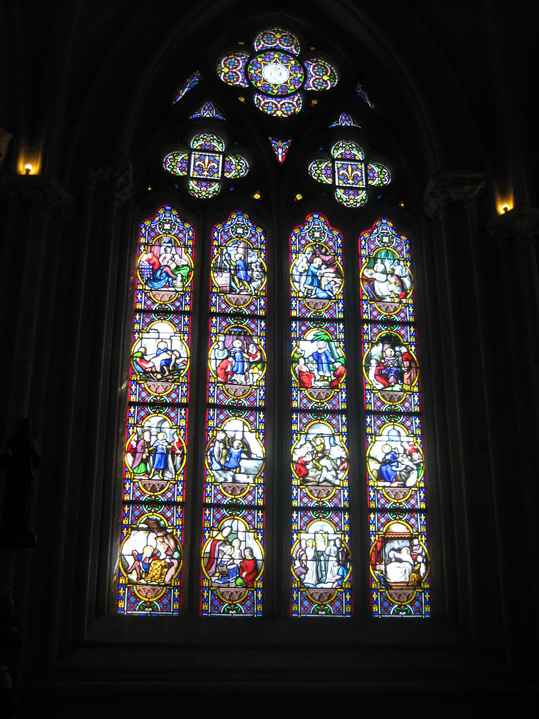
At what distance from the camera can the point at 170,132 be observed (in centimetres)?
1238

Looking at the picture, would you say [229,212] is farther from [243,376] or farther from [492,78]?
[492,78]

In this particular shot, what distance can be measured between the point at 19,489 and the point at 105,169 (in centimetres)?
414

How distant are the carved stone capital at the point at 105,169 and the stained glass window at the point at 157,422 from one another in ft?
3.07

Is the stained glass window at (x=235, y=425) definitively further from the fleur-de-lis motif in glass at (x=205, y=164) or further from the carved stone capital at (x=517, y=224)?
the carved stone capital at (x=517, y=224)

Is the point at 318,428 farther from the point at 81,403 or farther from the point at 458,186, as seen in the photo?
the point at 458,186

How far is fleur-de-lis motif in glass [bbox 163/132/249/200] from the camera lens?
1214 cm

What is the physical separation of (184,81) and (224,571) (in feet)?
20.3

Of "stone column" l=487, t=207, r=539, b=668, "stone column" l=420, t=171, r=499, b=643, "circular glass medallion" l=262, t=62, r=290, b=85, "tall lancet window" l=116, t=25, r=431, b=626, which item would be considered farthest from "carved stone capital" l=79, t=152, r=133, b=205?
"stone column" l=487, t=207, r=539, b=668

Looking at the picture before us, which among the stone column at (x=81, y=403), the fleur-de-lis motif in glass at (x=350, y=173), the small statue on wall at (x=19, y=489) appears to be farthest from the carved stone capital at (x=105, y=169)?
the small statue on wall at (x=19, y=489)

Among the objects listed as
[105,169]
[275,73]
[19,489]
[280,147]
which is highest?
[275,73]

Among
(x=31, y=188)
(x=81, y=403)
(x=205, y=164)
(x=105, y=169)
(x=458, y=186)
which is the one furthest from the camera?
(x=205, y=164)

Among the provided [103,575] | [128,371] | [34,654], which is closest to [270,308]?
[128,371]

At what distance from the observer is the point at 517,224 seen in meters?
10.8

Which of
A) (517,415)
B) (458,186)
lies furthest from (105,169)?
(517,415)
